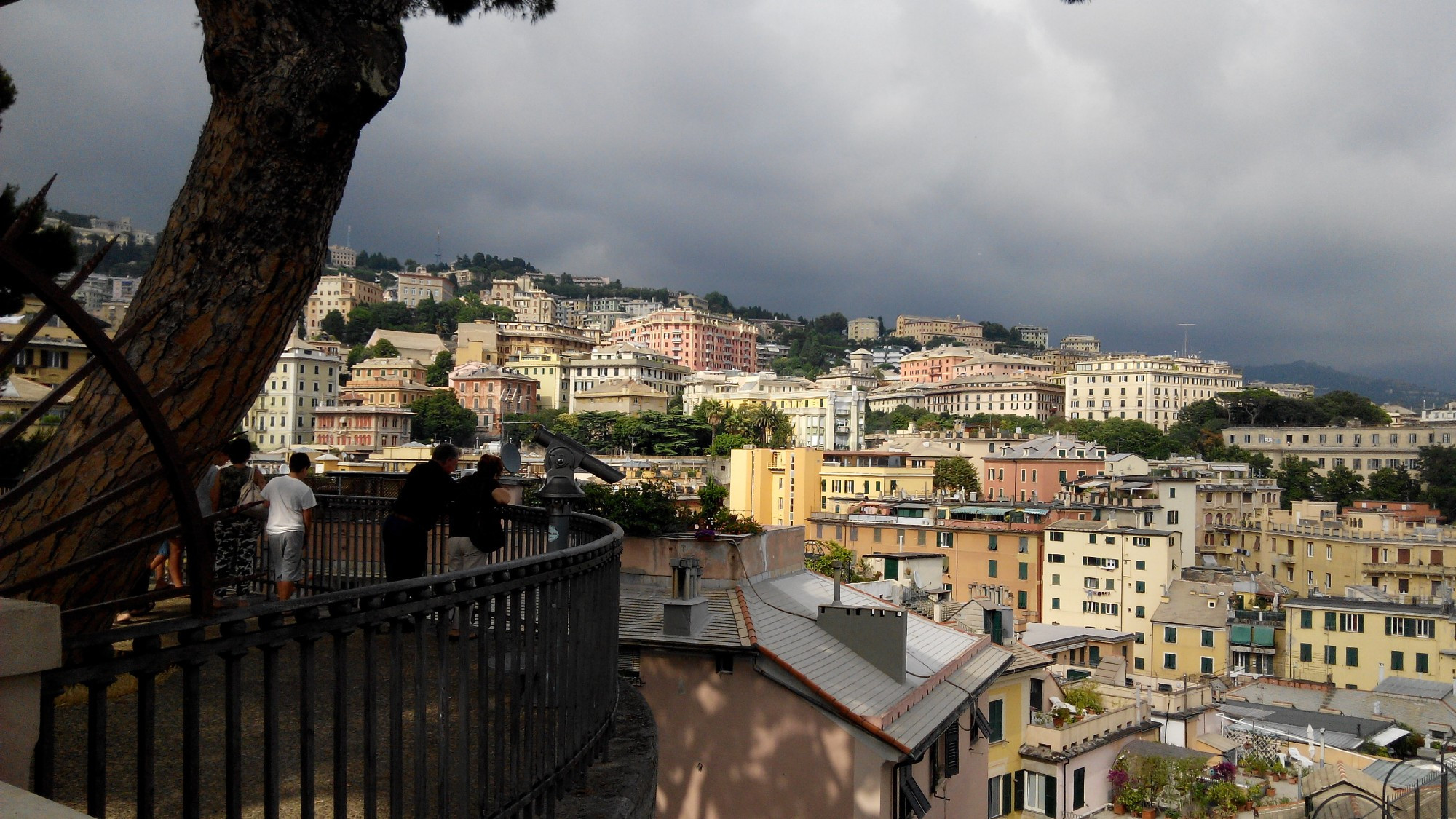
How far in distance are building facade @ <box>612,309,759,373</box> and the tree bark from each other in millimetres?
169399

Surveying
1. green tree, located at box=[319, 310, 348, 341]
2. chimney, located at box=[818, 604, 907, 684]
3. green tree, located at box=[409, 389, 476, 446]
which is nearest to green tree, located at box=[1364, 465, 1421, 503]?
green tree, located at box=[409, 389, 476, 446]

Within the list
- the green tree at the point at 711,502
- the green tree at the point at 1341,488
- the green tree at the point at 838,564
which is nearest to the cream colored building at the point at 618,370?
the green tree at the point at 1341,488

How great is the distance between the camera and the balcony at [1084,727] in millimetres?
22125

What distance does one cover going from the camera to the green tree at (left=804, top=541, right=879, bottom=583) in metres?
30.4

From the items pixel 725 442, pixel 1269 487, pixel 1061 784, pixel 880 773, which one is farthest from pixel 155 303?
pixel 1269 487

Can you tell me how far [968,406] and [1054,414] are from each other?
12.8 meters

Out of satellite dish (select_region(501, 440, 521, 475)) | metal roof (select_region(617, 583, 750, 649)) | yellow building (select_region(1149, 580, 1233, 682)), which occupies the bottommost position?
yellow building (select_region(1149, 580, 1233, 682))

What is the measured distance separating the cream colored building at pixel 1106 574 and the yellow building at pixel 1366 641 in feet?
20.5

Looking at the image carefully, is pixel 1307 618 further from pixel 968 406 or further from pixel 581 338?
pixel 581 338

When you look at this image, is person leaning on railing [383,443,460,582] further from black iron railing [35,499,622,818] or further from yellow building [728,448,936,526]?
yellow building [728,448,936,526]

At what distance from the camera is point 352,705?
16.8 feet

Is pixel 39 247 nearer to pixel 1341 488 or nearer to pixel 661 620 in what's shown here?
pixel 661 620

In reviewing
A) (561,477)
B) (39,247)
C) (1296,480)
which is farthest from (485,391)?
(561,477)

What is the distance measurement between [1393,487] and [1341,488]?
4763 millimetres
